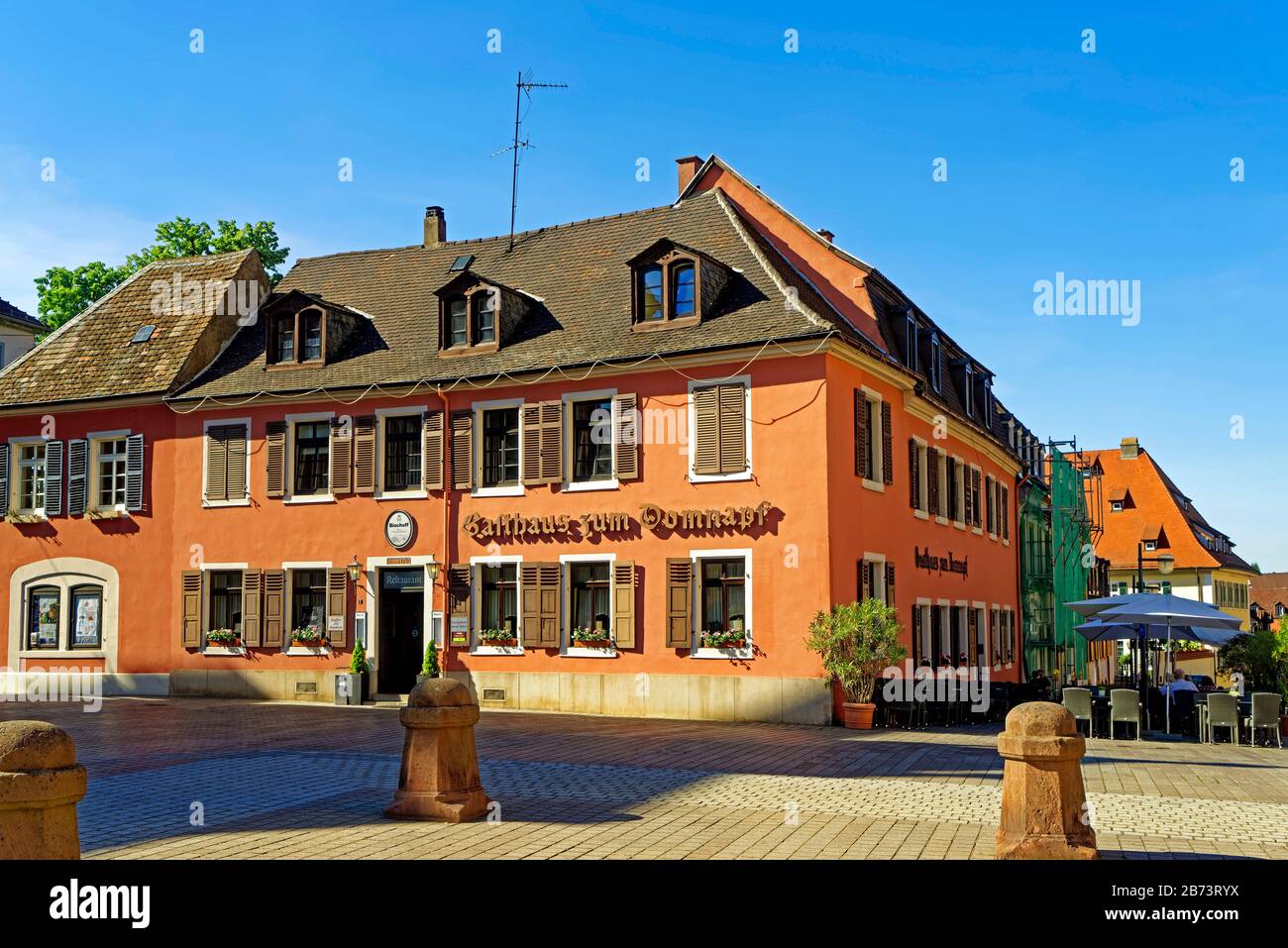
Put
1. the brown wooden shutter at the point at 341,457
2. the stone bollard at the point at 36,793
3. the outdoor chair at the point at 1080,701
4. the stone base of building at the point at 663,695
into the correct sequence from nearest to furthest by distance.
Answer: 1. the stone bollard at the point at 36,793
2. the outdoor chair at the point at 1080,701
3. the stone base of building at the point at 663,695
4. the brown wooden shutter at the point at 341,457

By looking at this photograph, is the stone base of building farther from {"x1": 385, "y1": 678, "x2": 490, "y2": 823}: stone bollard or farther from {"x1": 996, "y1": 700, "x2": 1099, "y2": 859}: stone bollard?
{"x1": 996, "y1": 700, "x2": 1099, "y2": 859}: stone bollard

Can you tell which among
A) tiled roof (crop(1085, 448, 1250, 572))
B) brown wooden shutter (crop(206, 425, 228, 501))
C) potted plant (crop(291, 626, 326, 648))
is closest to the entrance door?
potted plant (crop(291, 626, 326, 648))

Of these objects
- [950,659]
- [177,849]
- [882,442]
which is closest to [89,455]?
[882,442]

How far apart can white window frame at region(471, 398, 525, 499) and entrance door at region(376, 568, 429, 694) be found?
7.93 ft

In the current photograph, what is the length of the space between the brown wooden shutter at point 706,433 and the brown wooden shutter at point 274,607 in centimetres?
976

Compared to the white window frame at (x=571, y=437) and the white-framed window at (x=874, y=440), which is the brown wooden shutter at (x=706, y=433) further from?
the white-framed window at (x=874, y=440)

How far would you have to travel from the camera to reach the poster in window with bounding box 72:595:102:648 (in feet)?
92.6

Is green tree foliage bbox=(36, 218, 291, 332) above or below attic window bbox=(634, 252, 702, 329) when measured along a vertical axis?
above

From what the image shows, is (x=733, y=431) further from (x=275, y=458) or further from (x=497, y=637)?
(x=275, y=458)

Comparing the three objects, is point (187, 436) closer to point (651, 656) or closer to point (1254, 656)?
point (651, 656)

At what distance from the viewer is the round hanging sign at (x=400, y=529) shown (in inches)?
1012

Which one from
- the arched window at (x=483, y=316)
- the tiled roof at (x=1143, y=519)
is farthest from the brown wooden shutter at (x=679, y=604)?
the tiled roof at (x=1143, y=519)

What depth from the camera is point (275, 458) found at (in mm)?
27172

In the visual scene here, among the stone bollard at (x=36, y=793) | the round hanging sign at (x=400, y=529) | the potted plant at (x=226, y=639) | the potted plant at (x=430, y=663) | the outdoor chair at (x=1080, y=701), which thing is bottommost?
the outdoor chair at (x=1080, y=701)
